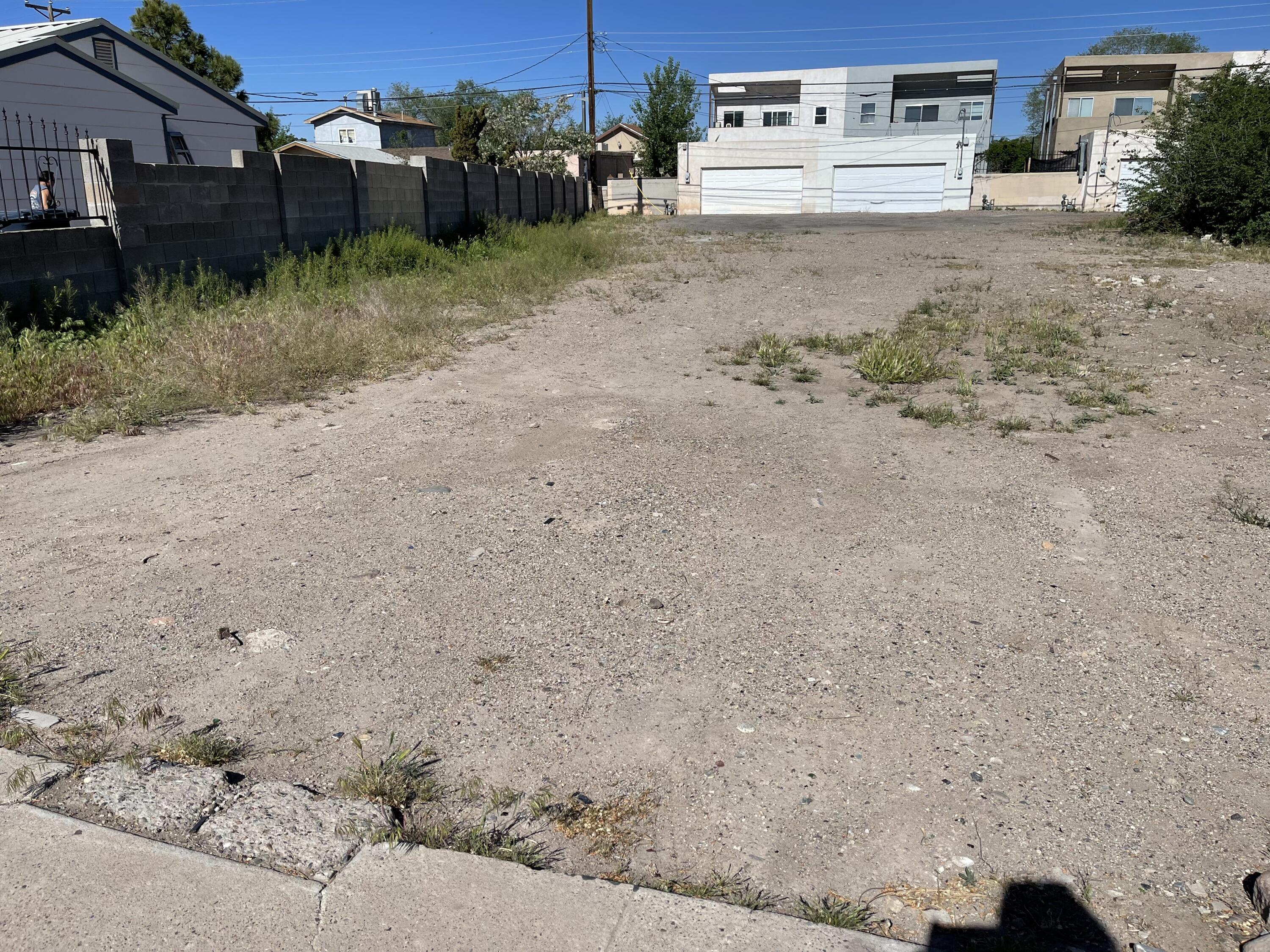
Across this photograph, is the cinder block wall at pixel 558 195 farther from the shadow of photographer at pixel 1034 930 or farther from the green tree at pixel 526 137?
the shadow of photographer at pixel 1034 930

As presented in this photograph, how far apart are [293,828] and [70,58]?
2083cm

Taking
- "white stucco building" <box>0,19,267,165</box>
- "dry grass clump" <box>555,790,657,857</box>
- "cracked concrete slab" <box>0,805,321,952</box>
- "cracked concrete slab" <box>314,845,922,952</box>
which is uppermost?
"white stucco building" <box>0,19,267,165</box>

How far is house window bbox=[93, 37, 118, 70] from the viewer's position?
19.4 meters

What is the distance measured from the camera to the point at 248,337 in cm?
787

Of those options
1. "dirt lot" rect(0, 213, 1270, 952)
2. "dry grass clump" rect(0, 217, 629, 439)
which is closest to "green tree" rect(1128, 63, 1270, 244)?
"dry grass clump" rect(0, 217, 629, 439)

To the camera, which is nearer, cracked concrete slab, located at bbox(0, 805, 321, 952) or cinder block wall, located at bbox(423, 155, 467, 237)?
cracked concrete slab, located at bbox(0, 805, 321, 952)

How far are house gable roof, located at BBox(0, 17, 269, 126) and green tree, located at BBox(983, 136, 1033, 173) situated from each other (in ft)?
156

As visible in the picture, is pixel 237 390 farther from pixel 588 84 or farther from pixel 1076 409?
pixel 588 84

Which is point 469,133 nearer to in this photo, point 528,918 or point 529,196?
point 529,196

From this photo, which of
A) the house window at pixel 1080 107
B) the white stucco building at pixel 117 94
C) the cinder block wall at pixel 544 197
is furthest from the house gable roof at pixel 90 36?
the house window at pixel 1080 107

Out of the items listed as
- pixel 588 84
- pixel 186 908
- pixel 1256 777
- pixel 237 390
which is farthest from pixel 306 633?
pixel 588 84

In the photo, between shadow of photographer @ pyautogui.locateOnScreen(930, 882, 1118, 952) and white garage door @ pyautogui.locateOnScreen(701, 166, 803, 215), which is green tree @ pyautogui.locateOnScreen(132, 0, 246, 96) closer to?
white garage door @ pyautogui.locateOnScreen(701, 166, 803, 215)

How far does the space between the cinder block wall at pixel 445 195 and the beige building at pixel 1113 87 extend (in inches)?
1616

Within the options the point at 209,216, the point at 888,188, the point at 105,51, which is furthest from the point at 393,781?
the point at 888,188
